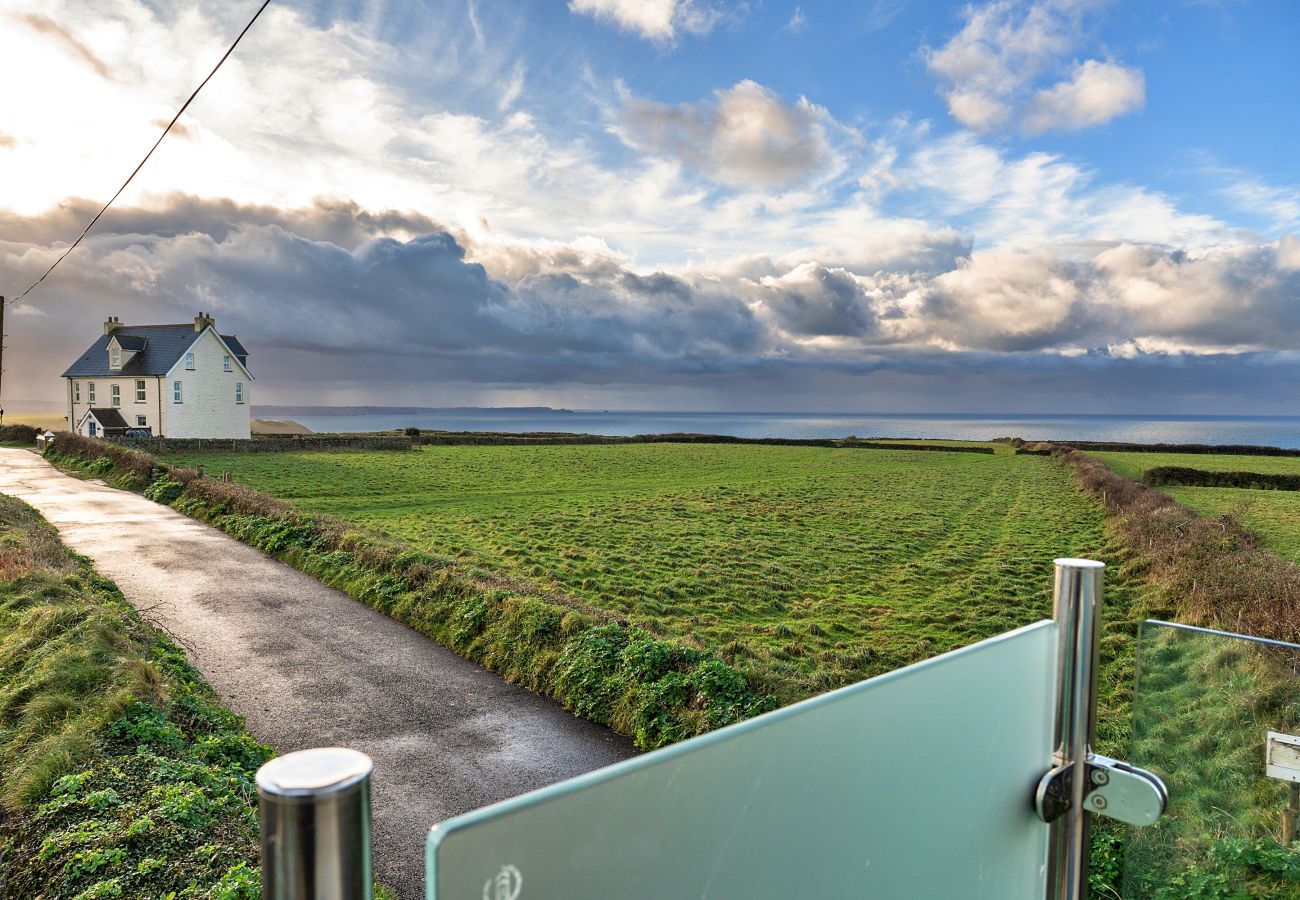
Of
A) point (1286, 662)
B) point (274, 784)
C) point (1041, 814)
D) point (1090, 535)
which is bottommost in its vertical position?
point (1090, 535)

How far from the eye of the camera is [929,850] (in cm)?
179

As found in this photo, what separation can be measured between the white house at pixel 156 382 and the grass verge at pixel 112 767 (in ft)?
141

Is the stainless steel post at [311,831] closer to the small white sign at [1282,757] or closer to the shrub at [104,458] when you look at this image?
the small white sign at [1282,757]

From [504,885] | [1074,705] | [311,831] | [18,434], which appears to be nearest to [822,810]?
[504,885]

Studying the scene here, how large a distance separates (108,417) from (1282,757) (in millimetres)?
56178

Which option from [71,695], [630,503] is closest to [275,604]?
[71,695]

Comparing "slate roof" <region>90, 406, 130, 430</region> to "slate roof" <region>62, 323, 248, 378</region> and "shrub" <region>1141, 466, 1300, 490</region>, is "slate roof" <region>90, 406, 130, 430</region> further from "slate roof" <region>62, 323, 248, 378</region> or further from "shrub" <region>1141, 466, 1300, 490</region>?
"shrub" <region>1141, 466, 1300, 490</region>

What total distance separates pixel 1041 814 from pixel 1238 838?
92cm

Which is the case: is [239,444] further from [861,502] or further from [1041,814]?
[1041,814]

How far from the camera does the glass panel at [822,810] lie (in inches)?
41.7

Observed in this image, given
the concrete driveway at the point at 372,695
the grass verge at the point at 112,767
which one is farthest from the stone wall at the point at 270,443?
the grass verge at the point at 112,767

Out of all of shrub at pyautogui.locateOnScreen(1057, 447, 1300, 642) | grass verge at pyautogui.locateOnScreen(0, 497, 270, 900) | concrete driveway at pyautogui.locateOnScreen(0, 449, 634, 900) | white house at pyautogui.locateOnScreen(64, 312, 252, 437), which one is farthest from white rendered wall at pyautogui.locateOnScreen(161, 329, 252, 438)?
shrub at pyautogui.locateOnScreen(1057, 447, 1300, 642)

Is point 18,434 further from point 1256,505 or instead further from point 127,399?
point 1256,505

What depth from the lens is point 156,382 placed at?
152 ft
